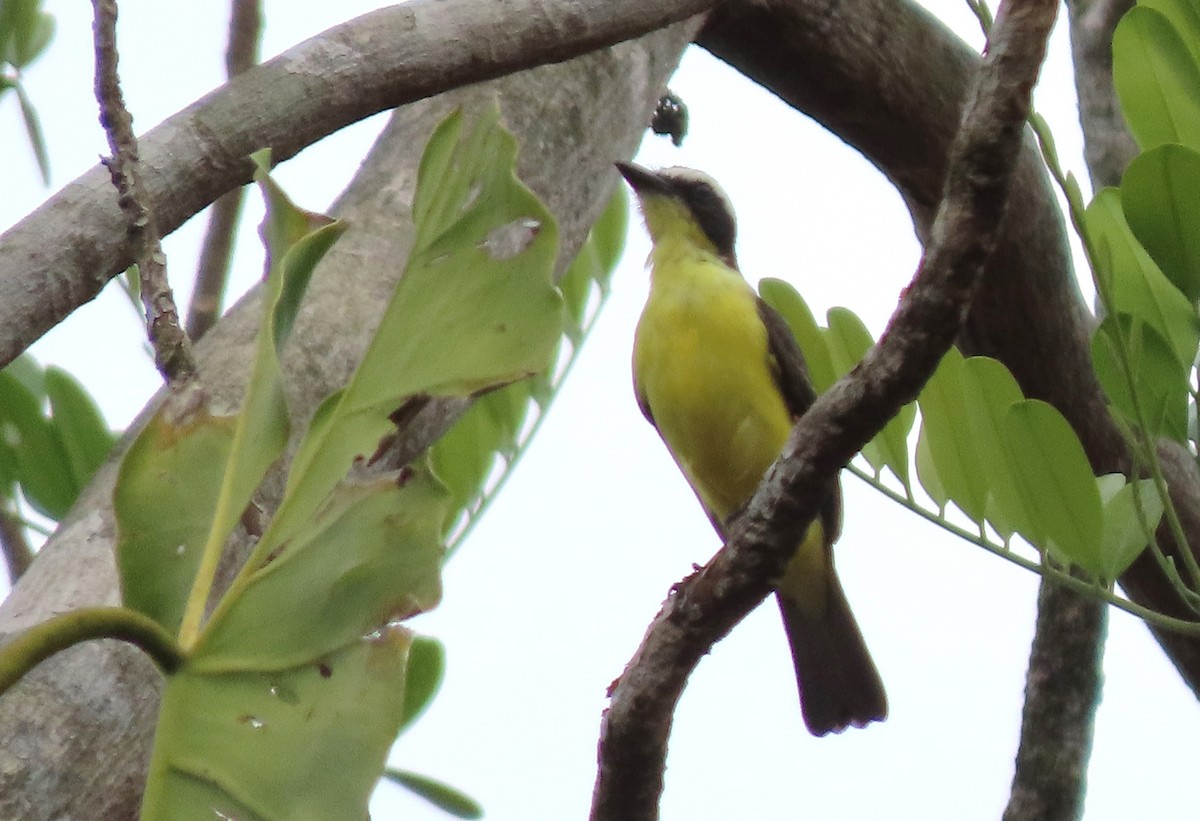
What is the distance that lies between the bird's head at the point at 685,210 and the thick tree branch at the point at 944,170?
407 mm

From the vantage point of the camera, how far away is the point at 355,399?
1.01 meters

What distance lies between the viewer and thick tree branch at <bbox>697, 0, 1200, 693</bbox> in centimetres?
334

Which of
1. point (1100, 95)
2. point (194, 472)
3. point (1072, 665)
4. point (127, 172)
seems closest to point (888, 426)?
point (127, 172)

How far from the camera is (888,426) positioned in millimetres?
2248

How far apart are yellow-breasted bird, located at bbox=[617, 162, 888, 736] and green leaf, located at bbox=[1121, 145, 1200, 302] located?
4.03 ft

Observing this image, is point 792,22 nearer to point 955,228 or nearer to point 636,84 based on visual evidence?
point 636,84

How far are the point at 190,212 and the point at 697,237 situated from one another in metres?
2.11

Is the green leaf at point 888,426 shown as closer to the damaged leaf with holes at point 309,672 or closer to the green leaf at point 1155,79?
the green leaf at point 1155,79

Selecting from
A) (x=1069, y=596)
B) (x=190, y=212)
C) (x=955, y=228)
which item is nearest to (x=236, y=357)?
(x=190, y=212)

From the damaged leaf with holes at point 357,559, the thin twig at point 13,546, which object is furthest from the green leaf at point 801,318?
the damaged leaf with holes at point 357,559

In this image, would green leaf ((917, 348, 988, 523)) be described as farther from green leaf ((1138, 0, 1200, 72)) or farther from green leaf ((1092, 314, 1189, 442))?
green leaf ((1138, 0, 1200, 72))

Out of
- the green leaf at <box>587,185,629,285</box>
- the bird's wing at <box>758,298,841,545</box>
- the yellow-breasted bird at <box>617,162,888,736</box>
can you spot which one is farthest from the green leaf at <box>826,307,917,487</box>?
the green leaf at <box>587,185,629,285</box>

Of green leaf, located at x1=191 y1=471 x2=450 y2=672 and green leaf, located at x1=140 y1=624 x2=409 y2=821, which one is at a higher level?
green leaf, located at x1=191 y1=471 x2=450 y2=672

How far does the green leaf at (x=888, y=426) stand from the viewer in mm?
2262
